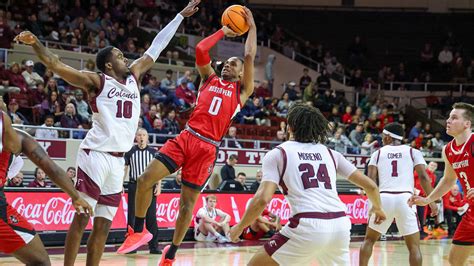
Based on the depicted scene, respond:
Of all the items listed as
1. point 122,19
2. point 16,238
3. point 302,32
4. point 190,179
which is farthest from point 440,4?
point 16,238

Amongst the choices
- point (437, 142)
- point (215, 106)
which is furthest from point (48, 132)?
point (437, 142)

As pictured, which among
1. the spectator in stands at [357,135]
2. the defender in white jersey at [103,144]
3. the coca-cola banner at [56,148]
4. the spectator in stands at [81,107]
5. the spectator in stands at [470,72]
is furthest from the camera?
the spectator in stands at [470,72]

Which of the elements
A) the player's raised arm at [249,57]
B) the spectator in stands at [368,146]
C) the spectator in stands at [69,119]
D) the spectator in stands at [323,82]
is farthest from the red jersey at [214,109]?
the spectator in stands at [323,82]

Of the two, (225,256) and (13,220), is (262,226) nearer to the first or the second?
(225,256)

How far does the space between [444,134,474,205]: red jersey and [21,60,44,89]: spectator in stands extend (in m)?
11.9

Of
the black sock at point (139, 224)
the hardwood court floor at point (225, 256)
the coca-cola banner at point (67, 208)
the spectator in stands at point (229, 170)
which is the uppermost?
the black sock at point (139, 224)

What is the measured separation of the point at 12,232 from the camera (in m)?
5.68

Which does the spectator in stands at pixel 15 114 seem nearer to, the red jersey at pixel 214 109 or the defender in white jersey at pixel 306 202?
the red jersey at pixel 214 109

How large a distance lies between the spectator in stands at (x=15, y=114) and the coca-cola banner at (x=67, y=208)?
2943 millimetres

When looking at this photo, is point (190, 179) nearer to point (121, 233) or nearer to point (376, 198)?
point (376, 198)

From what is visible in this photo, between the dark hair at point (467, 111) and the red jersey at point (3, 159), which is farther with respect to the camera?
the dark hair at point (467, 111)

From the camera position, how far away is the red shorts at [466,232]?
805 centimetres

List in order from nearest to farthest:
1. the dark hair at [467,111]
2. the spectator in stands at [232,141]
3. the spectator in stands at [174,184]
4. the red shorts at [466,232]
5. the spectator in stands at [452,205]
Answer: the red shorts at [466,232], the dark hair at [467,111], the spectator in stands at [174,184], the spectator in stands at [232,141], the spectator in stands at [452,205]

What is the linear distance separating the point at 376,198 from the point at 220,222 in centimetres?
979
